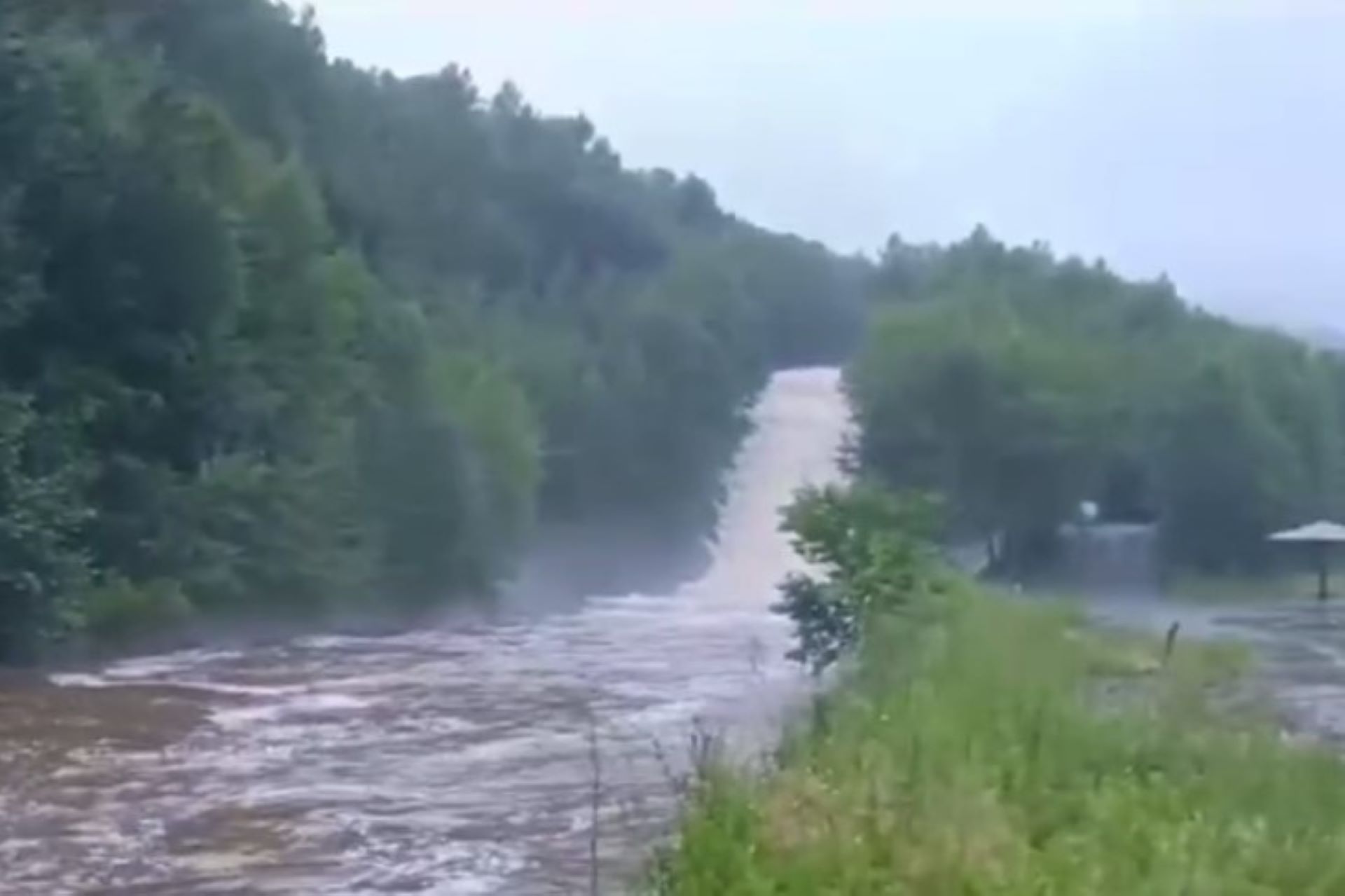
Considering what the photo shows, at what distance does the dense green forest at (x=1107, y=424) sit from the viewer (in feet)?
138

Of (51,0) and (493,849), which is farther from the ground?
(51,0)

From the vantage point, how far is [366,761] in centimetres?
1541

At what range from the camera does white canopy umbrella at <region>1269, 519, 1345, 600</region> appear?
3728 cm

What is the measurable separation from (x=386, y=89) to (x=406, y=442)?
26.6 m

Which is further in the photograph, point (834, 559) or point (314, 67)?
point (314, 67)

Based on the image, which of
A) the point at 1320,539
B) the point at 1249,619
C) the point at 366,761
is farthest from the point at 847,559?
the point at 1320,539

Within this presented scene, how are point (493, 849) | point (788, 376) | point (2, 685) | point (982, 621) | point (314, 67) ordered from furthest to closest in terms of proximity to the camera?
point (788, 376) → point (314, 67) → point (2, 685) → point (982, 621) → point (493, 849)

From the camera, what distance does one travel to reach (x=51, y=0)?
96.8 ft

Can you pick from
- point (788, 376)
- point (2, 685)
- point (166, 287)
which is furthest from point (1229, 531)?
point (788, 376)

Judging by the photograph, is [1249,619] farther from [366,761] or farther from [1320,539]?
[366,761]

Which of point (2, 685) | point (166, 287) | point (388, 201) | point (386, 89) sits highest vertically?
point (386, 89)

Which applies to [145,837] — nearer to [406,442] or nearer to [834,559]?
[834,559]

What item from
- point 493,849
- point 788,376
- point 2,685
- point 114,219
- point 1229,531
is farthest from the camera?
point 788,376

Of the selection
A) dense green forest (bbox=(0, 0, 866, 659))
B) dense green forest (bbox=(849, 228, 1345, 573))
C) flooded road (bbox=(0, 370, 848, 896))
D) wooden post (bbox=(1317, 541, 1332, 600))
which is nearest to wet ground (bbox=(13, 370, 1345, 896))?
flooded road (bbox=(0, 370, 848, 896))
